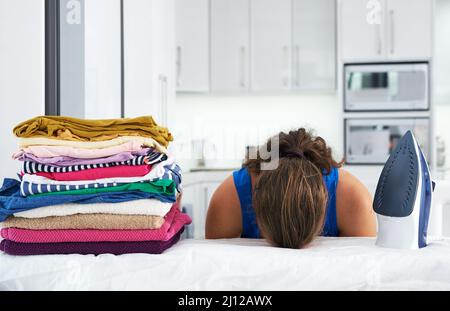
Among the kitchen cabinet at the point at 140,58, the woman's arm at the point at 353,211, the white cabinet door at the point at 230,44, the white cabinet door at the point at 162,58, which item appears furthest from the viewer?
the white cabinet door at the point at 230,44

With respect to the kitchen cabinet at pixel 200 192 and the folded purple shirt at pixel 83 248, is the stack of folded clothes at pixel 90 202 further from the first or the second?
the kitchen cabinet at pixel 200 192

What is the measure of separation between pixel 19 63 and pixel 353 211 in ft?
3.37

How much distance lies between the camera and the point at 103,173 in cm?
99

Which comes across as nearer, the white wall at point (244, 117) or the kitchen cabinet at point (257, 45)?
the kitchen cabinet at point (257, 45)

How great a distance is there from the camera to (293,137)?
1.24m

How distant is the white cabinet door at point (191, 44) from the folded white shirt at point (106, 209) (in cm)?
324

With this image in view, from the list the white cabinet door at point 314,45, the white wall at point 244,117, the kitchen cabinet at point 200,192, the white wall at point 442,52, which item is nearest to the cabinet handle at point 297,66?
the white cabinet door at point 314,45

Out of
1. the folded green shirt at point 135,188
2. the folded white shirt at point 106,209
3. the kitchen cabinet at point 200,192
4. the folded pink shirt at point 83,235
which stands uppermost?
the folded green shirt at point 135,188

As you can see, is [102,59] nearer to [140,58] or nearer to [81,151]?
[140,58]

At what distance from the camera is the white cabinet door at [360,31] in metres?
3.80

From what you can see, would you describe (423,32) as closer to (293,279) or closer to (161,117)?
(161,117)

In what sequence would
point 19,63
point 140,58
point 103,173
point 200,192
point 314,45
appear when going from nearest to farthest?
point 103,173
point 19,63
point 140,58
point 200,192
point 314,45

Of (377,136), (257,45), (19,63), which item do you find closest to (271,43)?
(257,45)
